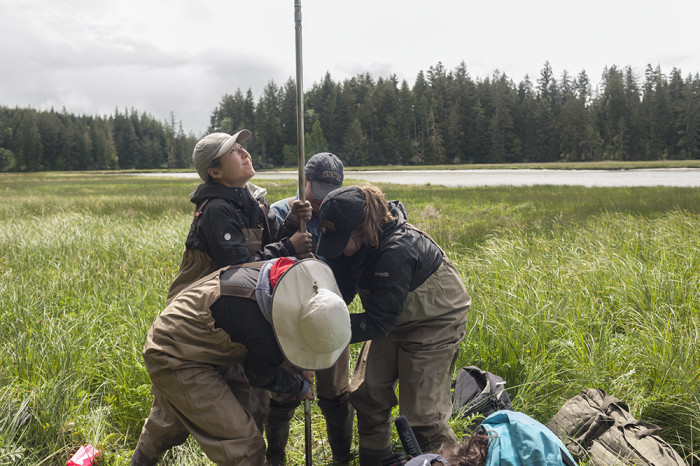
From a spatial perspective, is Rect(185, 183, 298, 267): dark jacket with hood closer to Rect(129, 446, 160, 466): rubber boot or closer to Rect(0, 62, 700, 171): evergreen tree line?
Rect(129, 446, 160, 466): rubber boot

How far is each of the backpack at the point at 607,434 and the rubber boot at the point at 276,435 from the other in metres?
1.69

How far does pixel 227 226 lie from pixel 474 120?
295 feet

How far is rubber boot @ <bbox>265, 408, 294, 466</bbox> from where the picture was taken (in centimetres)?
292

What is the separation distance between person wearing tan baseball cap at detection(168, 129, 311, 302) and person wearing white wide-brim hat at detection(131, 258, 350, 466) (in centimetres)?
48

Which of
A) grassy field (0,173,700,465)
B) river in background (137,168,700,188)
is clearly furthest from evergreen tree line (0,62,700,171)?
grassy field (0,173,700,465)

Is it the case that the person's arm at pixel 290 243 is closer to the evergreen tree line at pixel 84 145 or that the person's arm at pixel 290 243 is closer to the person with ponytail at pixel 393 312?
the person with ponytail at pixel 393 312

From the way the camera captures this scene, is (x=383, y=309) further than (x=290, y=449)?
No

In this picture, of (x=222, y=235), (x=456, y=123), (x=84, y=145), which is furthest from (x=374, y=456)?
(x=84, y=145)

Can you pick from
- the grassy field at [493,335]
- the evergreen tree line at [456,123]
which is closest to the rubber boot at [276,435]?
the grassy field at [493,335]

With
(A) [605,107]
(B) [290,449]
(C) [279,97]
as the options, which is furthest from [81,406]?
(C) [279,97]

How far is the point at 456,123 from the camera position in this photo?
281 feet

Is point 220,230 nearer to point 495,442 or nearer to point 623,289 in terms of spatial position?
point 495,442

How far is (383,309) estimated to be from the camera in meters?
2.43

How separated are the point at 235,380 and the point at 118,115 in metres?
159
